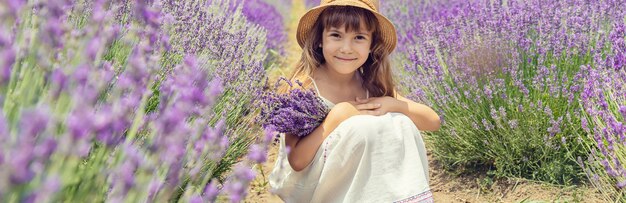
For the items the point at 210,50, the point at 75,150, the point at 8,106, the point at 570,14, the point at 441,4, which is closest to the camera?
the point at 75,150

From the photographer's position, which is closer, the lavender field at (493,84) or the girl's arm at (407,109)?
the lavender field at (493,84)

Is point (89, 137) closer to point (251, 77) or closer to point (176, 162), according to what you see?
point (176, 162)

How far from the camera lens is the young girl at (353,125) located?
216 centimetres

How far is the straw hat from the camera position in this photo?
2338mm

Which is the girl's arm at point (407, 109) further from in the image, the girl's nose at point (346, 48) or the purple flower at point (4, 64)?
the purple flower at point (4, 64)

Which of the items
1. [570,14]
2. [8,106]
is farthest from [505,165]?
[8,106]

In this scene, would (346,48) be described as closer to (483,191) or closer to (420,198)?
(420,198)

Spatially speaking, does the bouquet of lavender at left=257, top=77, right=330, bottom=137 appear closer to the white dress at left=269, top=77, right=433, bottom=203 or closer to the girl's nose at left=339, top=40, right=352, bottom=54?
the white dress at left=269, top=77, right=433, bottom=203

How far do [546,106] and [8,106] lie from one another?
7.25 feet

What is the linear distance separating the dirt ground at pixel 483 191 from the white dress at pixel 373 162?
0.70 m

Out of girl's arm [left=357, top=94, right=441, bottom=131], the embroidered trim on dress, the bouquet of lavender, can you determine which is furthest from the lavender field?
the embroidered trim on dress

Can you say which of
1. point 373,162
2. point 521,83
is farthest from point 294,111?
point 521,83

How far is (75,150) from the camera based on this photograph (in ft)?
2.43

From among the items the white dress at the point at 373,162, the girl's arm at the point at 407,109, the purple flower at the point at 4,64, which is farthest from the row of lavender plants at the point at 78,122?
the girl's arm at the point at 407,109
